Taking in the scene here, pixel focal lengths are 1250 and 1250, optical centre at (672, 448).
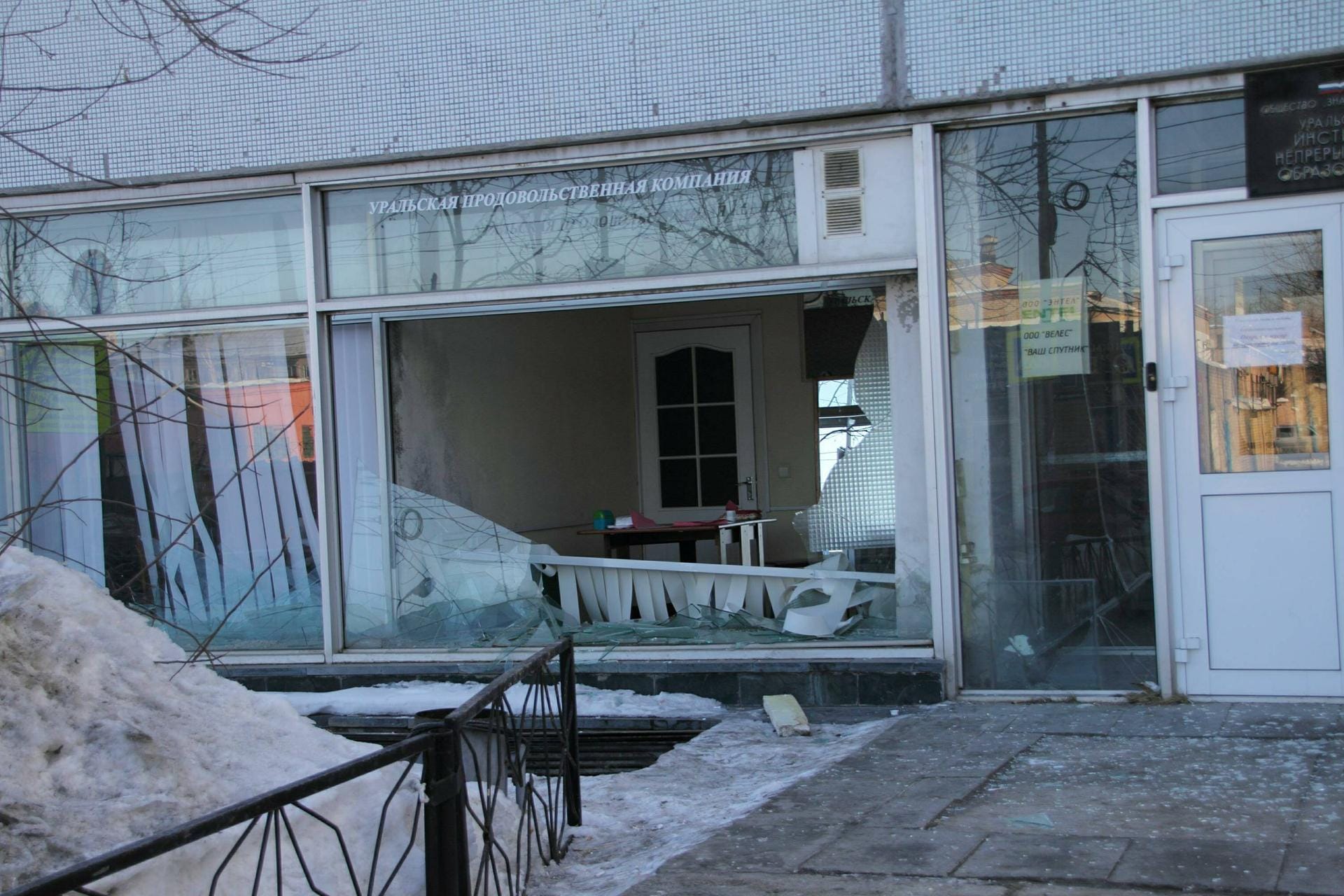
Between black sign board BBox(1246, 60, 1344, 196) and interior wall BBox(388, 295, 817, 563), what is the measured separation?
4862 millimetres

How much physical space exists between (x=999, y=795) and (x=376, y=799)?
7.26 feet

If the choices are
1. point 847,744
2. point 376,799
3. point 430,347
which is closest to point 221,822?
point 376,799

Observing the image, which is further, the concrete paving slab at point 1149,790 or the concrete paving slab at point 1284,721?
the concrete paving slab at point 1284,721

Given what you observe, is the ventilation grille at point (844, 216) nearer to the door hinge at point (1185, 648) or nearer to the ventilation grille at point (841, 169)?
the ventilation grille at point (841, 169)

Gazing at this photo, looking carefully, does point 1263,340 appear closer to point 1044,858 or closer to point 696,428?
point 1044,858

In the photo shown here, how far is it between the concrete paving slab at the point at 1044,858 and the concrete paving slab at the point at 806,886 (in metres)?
0.12

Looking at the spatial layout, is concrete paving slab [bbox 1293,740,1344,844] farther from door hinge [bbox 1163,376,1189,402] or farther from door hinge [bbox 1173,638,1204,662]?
door hinge [bbox 1163,376,1189,402]

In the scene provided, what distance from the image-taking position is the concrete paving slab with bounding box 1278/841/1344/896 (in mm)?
3295

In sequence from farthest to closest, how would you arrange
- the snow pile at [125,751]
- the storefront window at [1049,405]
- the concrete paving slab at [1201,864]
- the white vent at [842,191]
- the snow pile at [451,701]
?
the white vent at [842,191] → the snow pile at [451,701] → the storefront window at [1049,405] → the concrete paving slab at [1201,864] → the snow pile at [125,751]

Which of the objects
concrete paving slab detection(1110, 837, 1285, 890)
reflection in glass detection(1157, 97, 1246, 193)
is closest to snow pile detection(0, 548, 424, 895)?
concrete paving slab detection(1110, 837, 1285, 890)

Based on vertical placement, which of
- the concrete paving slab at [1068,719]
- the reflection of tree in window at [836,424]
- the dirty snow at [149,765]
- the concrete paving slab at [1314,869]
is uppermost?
the reflection of tree in window at [836,424]

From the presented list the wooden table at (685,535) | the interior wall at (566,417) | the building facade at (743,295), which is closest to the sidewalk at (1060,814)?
the building facade at (743,295)

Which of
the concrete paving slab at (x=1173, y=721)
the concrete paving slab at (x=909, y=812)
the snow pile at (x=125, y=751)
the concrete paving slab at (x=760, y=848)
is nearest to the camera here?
the snow pile at (x=125, y=751)

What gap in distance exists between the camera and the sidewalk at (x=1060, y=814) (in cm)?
355
